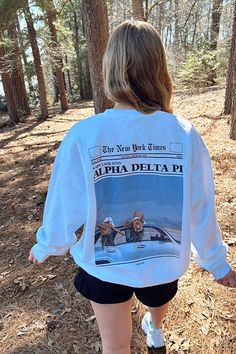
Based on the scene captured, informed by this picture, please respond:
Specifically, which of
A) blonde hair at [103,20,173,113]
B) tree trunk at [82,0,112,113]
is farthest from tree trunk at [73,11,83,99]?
blonde hair at [103,20,173,113]

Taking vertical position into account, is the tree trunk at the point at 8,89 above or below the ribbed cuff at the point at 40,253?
below

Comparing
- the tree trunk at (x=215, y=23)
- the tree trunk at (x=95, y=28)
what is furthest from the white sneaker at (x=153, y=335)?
the tree trunk at (x=215, y=23)

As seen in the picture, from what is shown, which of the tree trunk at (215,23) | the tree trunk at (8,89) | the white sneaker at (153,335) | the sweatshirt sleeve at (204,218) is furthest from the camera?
the tree trunk at (215,23)

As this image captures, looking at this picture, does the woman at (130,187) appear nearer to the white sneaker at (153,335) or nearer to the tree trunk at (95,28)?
the white sneaker at (153,335)

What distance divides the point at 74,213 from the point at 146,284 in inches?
16.3

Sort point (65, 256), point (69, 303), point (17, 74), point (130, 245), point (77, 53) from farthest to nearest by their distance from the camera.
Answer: point (77, 53), point (17, 74), point (65, 256), point (69, 303), point (130, 245)

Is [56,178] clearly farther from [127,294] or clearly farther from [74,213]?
[127,294]

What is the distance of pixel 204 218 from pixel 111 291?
19.3 inches

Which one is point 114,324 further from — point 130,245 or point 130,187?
point 130,187

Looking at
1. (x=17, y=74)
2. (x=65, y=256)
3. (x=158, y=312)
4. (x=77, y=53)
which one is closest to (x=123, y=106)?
(x=158, y=312)

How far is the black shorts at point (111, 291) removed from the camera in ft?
4.67

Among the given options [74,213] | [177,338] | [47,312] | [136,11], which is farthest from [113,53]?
[136,11]

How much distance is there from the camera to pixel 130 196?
1.34 metres

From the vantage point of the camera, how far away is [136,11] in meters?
12.8
